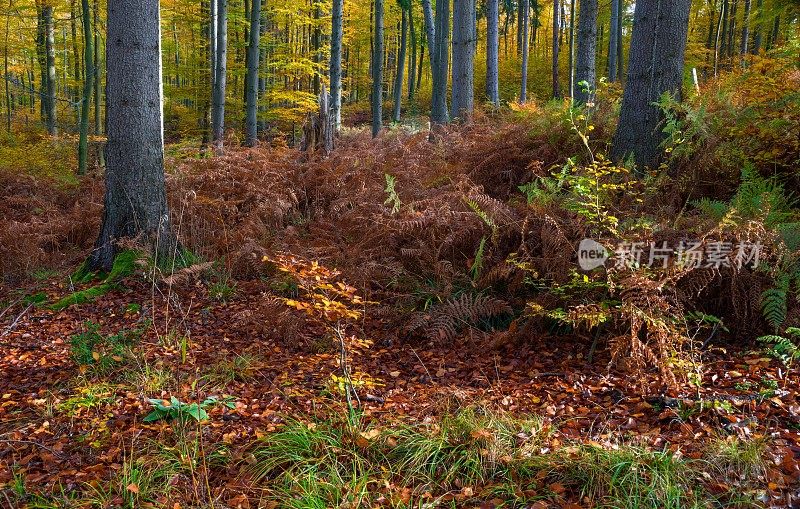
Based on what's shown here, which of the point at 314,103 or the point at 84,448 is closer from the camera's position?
the point at 84,448

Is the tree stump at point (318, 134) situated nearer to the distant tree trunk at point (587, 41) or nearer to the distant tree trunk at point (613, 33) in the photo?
the distant tree trunk at point (587, 41)

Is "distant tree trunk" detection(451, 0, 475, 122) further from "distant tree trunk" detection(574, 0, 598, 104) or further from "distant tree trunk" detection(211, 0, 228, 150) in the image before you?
"distant tree trunk" detection(211, 0, 228, 150)

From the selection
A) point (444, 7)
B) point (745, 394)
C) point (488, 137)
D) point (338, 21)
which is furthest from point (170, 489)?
point (444, 7)

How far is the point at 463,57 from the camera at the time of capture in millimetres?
10406

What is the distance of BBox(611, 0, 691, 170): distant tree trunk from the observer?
541cm

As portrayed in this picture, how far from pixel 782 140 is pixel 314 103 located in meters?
13.2

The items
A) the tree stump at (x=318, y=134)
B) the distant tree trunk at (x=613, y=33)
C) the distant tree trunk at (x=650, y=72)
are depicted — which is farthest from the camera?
the distant tree trunk at (x=613, y=33)

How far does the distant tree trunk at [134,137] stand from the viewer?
5453 mm

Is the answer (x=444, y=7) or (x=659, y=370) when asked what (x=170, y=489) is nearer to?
(x=659, y=370)

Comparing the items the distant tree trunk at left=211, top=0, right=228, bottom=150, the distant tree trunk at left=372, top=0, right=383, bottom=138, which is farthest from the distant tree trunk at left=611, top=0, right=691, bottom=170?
the distant tree trunk at left=372, top=0, right=383, bottom=138

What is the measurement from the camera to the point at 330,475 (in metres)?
2.70
